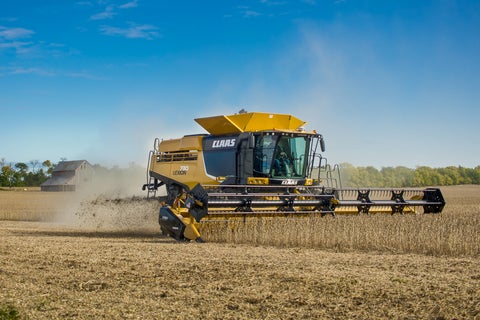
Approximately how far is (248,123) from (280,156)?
1.10 m

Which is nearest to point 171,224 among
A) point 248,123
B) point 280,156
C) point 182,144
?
point 280,156

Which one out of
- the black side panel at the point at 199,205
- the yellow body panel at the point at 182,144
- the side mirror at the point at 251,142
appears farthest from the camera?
the yellow body panel at the point at 182,144

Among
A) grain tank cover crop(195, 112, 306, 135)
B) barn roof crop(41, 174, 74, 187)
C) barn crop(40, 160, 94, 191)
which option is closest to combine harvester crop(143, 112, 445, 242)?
grain tank cover crop(195, 112, 306, 135)

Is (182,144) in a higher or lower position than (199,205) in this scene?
higher

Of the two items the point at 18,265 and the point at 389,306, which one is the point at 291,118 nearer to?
the point at 18,265

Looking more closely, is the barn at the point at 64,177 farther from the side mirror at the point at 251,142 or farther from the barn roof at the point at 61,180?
the side mirror at the point at 251,142

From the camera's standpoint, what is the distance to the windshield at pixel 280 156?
A: 12680 mm

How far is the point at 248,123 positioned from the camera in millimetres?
13234

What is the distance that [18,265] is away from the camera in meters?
8.05

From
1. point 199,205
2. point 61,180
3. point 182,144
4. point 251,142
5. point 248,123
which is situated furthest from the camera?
point 61,180

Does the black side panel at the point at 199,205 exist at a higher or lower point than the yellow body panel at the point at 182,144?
lower

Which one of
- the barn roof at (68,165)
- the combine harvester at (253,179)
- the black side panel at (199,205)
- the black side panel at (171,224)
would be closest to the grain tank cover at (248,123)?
the combine harvester at (253,179)

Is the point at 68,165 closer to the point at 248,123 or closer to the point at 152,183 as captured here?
the point at 152,183

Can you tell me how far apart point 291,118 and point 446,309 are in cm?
895
